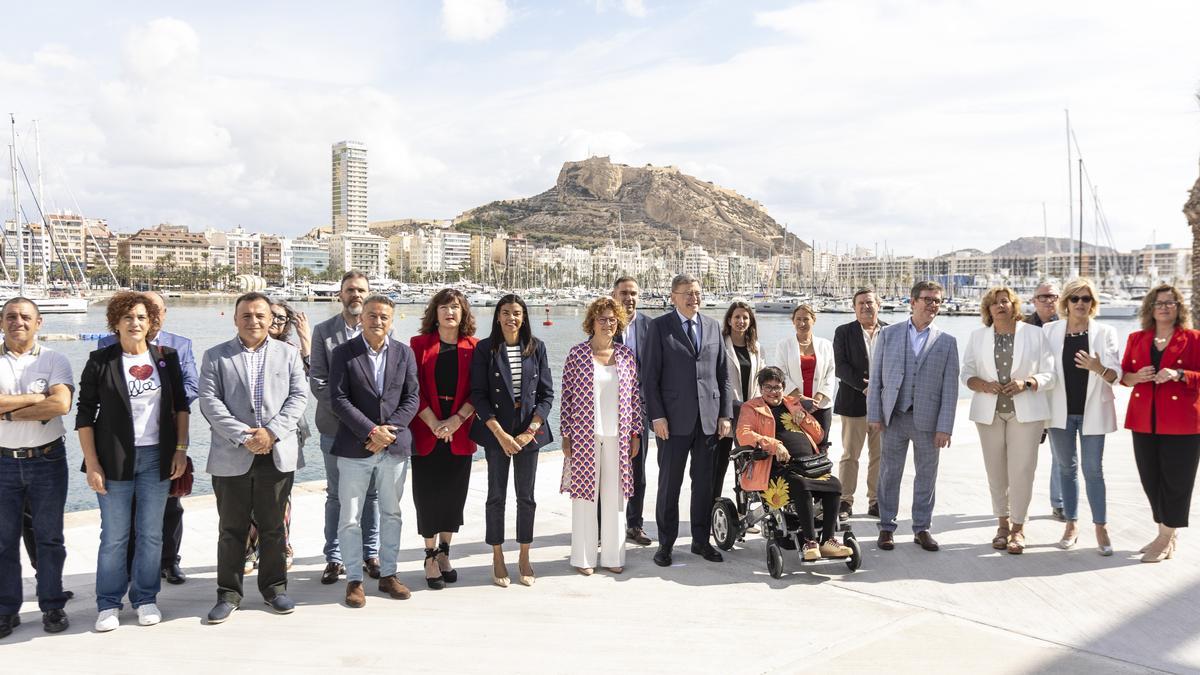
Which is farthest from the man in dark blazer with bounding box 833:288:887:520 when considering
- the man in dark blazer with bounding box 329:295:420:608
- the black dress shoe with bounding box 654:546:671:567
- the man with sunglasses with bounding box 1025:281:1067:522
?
the man in dark blazer with bounding box 329:295:420:608

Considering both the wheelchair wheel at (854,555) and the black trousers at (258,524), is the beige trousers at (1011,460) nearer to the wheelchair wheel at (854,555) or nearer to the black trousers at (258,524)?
the wheelchair wheel at (854,555)

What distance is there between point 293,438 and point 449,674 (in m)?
1.63

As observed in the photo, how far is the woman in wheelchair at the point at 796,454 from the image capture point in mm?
5047

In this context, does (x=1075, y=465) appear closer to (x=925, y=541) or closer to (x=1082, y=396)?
(x=1082, y=396)

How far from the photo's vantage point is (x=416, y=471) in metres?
4.90

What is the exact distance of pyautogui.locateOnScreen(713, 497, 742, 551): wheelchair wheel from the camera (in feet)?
18.1

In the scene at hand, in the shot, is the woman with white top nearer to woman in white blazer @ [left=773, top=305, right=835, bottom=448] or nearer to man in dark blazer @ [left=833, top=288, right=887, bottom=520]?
woman in white blazer @ [left=773, top=305, right=835, bottom=448]

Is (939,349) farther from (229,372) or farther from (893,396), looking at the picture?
(229,372)

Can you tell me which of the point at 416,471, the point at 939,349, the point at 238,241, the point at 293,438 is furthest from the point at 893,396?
the point at 238,241

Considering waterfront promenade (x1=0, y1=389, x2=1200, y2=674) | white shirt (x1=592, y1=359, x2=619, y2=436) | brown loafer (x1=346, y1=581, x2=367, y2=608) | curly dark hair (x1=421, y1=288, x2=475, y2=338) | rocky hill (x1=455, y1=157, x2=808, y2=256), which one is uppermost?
rocky hill (x1=455, y1=157, x2=808, y2=256)

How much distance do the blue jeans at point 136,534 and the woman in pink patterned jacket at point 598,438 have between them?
2277 mm

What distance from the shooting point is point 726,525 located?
5543 mm

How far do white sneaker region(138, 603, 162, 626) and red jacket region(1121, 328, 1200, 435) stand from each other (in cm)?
591

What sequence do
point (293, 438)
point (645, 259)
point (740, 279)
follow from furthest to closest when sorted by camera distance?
point (645, 259) < point (740, 279) < point (293, 438)
